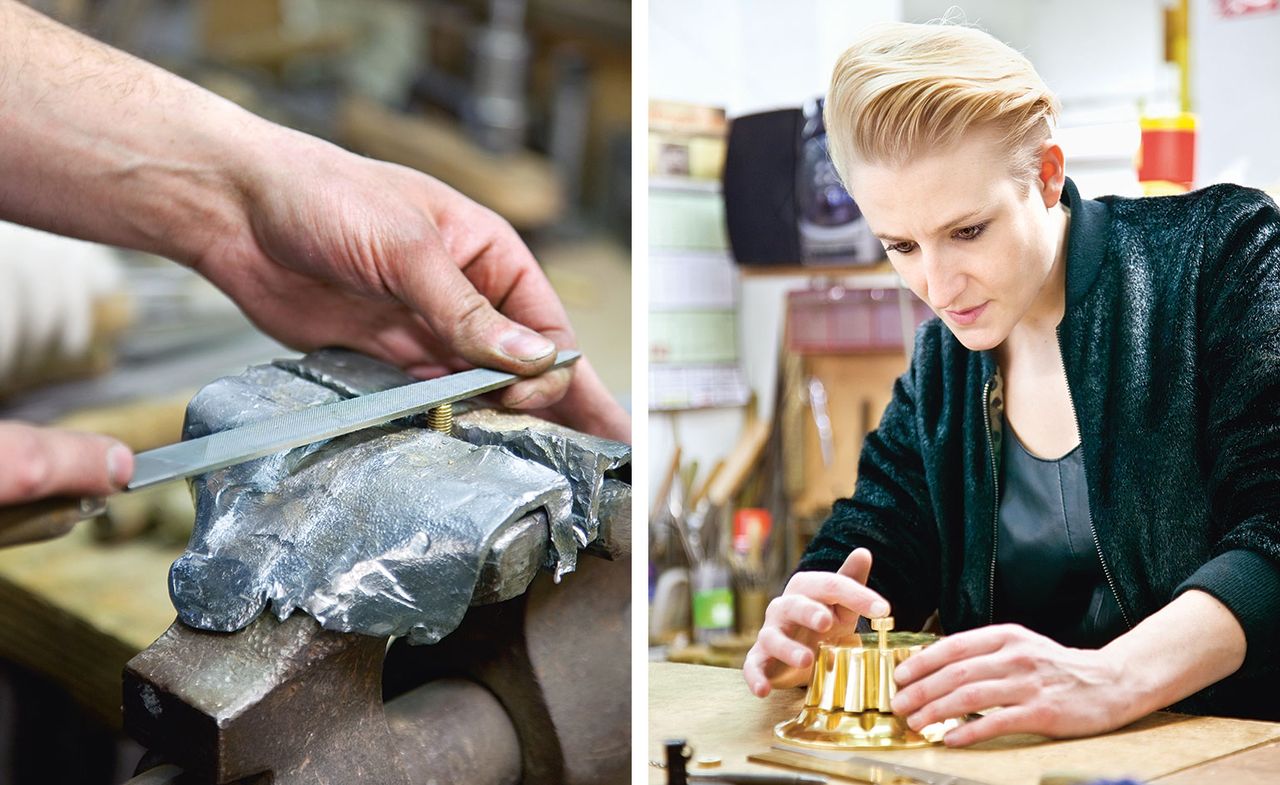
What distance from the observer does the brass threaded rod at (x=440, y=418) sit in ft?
2.82

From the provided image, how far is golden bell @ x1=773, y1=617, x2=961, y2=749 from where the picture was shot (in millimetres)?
730

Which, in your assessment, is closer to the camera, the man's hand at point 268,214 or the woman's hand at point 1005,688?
the woman's hand at point 1005,688

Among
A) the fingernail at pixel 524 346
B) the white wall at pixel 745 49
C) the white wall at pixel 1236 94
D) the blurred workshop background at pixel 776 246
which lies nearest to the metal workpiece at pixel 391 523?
the fingernail at pixel 524 346

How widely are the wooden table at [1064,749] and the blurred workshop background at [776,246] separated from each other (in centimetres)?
53

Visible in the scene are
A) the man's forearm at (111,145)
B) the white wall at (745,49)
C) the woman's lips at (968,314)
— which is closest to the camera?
the woman's lips at (968,314)

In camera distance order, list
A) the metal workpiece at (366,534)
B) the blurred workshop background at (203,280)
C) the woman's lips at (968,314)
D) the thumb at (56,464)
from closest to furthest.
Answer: the thumb at (56,464)
the metal workpiece at (366,534)
the woman's lips at (968,314)
the blurred workshop background at (203,280)

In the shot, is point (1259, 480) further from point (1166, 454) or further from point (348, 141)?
point (348, 141)

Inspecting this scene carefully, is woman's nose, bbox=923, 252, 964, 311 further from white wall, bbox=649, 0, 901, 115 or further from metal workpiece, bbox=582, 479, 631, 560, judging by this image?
white wall, bbox=649, 0, 901, 115

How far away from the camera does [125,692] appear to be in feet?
2.29

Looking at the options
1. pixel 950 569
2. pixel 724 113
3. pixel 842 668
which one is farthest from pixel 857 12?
pixel 842 668

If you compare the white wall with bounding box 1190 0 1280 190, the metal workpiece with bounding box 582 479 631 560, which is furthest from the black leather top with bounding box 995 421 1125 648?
the white wall with bounding box 1190 0 1280 190

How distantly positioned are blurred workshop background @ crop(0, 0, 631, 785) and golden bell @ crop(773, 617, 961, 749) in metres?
0.66

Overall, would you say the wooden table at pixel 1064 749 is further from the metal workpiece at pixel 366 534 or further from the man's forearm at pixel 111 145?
the man's forearm at pixel 111 145

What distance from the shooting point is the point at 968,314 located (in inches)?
32.9
